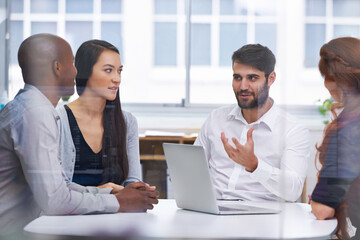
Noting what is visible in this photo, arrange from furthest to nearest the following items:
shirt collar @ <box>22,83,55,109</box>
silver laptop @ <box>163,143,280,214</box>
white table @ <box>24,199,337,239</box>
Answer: shirt collar @ <box>22,83,55,109</box>
silver laptop @ <box>163,143,280,214</box>
white table @ <box>24,199,337,239</box>

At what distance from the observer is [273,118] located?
2.58 meters

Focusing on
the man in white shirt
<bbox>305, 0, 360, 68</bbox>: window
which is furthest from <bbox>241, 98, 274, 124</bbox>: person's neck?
<bbox>305, 0, 360, 68</bbox>: window

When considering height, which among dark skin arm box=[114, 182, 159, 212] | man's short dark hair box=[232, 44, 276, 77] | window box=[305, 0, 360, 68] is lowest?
dark skin arm box=[114, 182, 159, 212]

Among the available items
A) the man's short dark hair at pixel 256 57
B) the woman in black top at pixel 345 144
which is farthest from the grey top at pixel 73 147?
the woman in black top at pixel 345 144

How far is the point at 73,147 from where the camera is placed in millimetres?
2340

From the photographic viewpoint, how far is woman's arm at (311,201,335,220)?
2039mm

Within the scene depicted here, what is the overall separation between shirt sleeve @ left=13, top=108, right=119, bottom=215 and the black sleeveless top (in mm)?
164

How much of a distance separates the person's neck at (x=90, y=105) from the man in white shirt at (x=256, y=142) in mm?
633

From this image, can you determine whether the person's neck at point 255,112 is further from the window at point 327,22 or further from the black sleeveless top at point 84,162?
the black sleeveless top at point 84,162

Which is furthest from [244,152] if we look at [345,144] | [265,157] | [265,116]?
[345,144]

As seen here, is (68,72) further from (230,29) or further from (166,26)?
(230,29)

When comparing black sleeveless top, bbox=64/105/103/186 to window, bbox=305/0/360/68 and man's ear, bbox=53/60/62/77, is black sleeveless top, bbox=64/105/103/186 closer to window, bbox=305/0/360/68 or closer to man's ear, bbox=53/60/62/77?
man's ear, bbox=53/60/62/77

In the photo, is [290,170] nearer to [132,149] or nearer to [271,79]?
[271,79]

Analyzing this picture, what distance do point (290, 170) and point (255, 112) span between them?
1.13ft
